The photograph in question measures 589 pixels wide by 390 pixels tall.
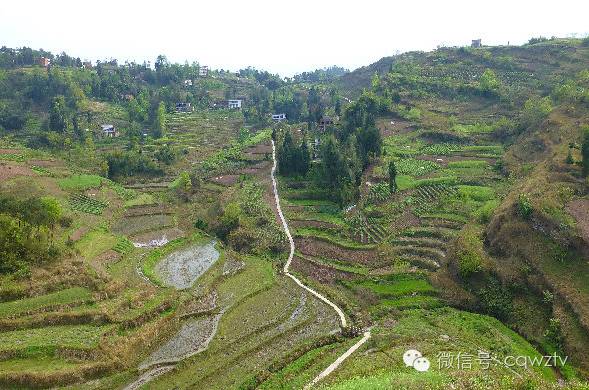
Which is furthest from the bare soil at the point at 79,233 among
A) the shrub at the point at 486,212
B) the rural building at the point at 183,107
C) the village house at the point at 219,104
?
the village house at the point at 219,104

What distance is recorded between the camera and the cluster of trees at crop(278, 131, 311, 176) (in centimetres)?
4553

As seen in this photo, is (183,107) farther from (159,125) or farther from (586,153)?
(586,153)

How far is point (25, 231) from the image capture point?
27031mm

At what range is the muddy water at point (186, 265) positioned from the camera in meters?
29.2

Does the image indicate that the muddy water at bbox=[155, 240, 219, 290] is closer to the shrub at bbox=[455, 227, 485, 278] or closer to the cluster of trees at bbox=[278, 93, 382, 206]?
the cluster of trees at bbox=[278, 93, 382, 206]

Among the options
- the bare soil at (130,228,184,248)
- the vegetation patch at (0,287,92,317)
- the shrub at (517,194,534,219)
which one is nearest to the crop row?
the bare soil at (130,228,184,248)

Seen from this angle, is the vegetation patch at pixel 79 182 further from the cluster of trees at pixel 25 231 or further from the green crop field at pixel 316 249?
the cluster of trees at pixel 25 231

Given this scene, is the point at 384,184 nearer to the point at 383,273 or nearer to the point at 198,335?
the point at 383,273

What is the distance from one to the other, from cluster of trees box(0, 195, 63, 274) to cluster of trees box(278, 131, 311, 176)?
72.2ft

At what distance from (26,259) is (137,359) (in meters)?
10.7

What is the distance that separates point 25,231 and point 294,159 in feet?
84.1

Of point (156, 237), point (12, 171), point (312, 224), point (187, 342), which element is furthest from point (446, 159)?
point (12, 171)

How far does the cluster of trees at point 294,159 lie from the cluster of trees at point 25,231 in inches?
866

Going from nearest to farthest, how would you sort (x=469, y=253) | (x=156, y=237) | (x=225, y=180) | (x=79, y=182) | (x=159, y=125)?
(x=469, y=253) → (x=156, y=237) → (x=79, y=182) → (x=225, y=180) → (x=159, y=125)
